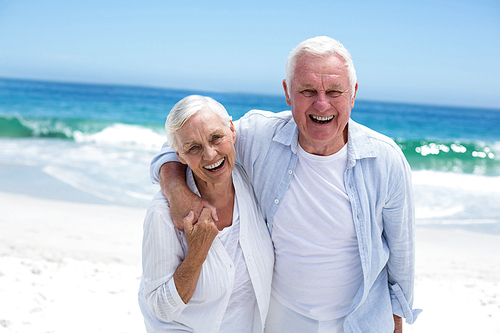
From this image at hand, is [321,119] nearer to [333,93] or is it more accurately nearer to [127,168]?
[333,93]

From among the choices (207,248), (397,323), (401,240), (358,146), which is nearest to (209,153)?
(207,248)

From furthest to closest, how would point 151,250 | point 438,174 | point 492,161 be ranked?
point 492,161 < point 438,174 < point 151,250

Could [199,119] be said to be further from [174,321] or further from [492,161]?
[492,161]

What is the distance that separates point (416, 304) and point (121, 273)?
3.29m

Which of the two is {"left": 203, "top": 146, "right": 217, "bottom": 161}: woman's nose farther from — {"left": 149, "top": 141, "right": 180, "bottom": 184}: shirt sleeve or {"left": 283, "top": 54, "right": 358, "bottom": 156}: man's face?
{"left": 283, "top": 54, "right": 358, "bottom": 156}: man's face

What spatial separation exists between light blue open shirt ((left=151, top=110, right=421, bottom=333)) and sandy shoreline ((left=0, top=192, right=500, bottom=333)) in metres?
1.81

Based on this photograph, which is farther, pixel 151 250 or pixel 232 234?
pixel 232 234

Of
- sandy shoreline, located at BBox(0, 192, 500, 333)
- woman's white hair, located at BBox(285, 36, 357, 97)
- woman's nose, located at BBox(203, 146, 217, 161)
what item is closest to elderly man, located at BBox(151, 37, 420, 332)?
woman's white hair, located at BBox(285, 36, 357, 97)

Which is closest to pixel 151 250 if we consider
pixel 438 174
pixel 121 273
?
pixel 121 273

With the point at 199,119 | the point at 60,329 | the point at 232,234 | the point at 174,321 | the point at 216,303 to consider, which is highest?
the point at 199,119

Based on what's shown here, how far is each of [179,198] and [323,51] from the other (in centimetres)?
107

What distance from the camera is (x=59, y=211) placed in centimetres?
618

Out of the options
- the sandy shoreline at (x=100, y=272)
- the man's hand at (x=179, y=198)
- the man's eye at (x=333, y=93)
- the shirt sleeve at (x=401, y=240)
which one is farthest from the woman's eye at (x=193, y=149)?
the sandy shoreline at (x=100, y=272)

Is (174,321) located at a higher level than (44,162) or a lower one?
higher
